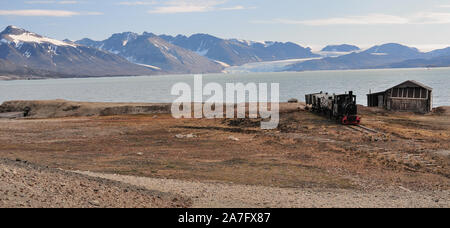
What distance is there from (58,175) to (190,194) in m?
5.42

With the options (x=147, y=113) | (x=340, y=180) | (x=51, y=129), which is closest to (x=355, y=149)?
(x=340, y=180)

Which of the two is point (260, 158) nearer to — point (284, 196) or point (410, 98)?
point (284, 196)

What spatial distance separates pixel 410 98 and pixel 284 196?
4810 cm

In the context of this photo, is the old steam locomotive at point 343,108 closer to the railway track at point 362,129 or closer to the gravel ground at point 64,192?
the railway track at point 362,129

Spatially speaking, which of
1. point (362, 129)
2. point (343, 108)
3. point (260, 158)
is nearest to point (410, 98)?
point (343, 108)

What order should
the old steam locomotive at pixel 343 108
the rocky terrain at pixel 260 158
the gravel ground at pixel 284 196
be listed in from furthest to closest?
1. the old steam locomotive at pixel 343 108
2. the rocky terrain at pixel 260 158
3. the gravel ground at pixel 284 196

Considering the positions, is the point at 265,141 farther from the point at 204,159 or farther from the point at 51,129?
the point at 51,129

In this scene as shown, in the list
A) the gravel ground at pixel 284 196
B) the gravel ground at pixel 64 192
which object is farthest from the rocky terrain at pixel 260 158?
the gravel ground at pixel 64 192

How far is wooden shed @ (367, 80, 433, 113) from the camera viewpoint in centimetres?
5847

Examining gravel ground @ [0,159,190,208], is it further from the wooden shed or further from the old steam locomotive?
the wooden shed

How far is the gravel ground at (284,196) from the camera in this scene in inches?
650

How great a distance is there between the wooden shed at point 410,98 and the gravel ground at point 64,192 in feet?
166

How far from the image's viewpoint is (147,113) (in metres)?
66.2

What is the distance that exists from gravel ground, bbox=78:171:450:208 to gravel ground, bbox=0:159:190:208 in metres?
1.38
